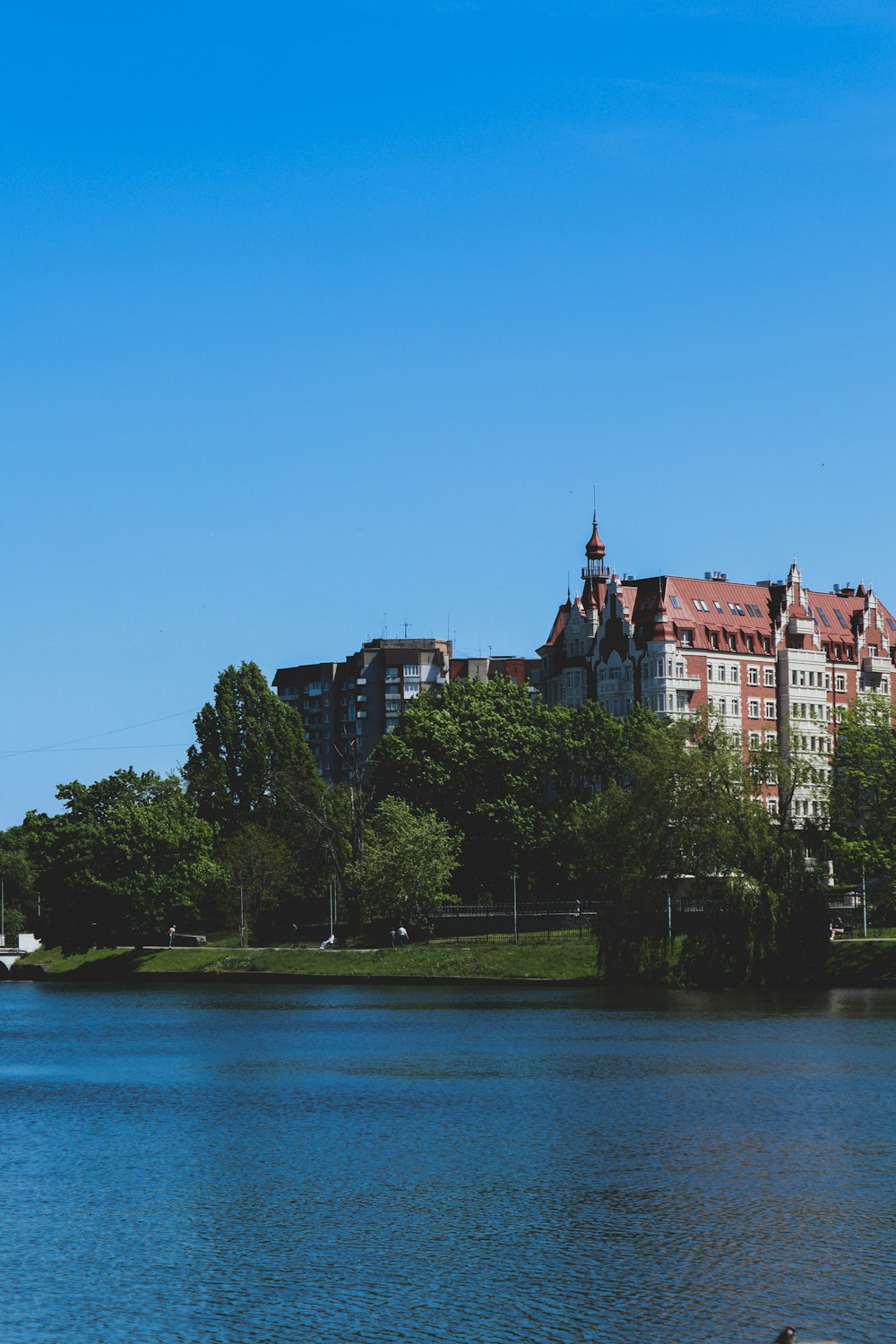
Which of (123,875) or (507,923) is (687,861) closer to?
(507,923)

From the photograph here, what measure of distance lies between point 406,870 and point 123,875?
2613 cm

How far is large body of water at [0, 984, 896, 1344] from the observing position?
33.2 meters

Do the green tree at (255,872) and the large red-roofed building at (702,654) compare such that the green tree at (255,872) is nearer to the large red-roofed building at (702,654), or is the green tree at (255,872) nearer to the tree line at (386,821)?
the tree line at (386,821)

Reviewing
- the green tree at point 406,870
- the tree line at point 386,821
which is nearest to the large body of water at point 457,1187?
the tree line at point 386,821

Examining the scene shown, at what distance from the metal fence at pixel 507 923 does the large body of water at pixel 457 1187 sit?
2179 inches

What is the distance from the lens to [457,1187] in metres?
44.9

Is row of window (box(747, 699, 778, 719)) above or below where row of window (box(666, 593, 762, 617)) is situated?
below

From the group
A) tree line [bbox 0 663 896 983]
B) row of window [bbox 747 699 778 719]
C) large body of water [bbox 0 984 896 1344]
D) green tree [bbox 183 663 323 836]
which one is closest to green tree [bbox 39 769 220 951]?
tree line [bbox 0 663 896 983]

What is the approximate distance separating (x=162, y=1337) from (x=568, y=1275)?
8.25 metres

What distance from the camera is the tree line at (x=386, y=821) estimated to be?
125312mm

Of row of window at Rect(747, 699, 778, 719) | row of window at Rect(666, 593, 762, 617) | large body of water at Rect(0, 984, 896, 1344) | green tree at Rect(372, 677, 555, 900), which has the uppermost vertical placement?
row of window at Rect(666, 593, 762, 617)

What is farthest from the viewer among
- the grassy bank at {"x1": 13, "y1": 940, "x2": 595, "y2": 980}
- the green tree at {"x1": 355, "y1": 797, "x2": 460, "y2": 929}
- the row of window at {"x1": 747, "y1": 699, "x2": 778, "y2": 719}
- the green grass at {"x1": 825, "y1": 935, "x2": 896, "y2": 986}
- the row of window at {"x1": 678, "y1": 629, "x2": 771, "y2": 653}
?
the row of window at {"x1": 747, "y1": 699, "x2": 778, "y2": 719}

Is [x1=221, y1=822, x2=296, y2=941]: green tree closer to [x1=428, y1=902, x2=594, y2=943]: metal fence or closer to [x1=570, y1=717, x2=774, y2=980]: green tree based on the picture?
[x1=428, y1=902, x2=594, y2=943]: metal fence

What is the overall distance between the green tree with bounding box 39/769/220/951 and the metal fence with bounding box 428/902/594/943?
21.4 meters
